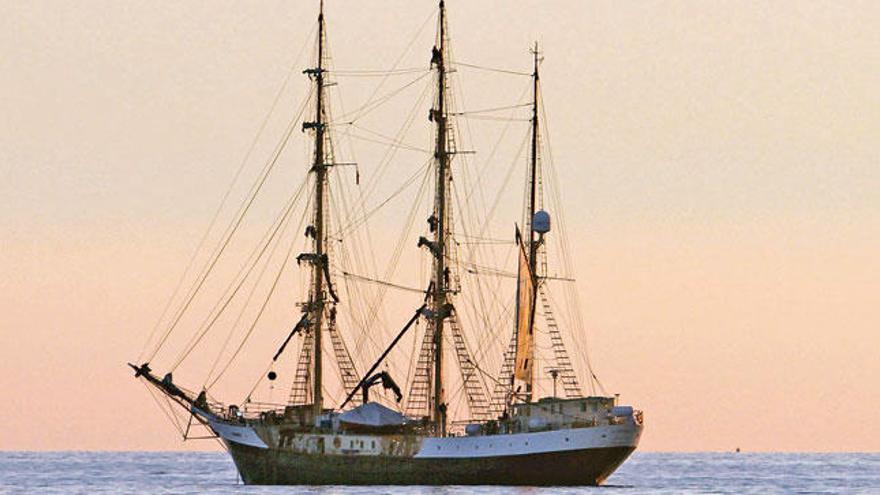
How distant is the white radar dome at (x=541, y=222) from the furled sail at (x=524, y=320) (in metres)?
1.59

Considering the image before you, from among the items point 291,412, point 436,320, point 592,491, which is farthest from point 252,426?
point 592,491

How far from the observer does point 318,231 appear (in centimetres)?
18088

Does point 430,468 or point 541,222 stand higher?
point 541,222

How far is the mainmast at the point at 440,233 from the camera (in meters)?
175

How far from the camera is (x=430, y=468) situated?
173 metres

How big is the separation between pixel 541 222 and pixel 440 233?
7.27 metres

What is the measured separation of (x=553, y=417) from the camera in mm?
170125

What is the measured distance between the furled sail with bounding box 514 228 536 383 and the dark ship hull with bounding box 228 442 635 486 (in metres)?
8.14

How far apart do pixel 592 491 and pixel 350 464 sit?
18532 mm

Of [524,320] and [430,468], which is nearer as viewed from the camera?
[430,468]

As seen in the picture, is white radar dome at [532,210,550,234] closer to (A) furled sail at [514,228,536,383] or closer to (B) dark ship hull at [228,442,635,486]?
(A) furled sail at [514,228,536,383]

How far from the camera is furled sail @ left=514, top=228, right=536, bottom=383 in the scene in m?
176

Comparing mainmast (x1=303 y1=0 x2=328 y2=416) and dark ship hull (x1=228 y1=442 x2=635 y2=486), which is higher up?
mainmast (x1=303 y1=0 x2=328 y2=416)

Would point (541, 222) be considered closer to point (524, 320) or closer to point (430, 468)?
point (524, 320)
